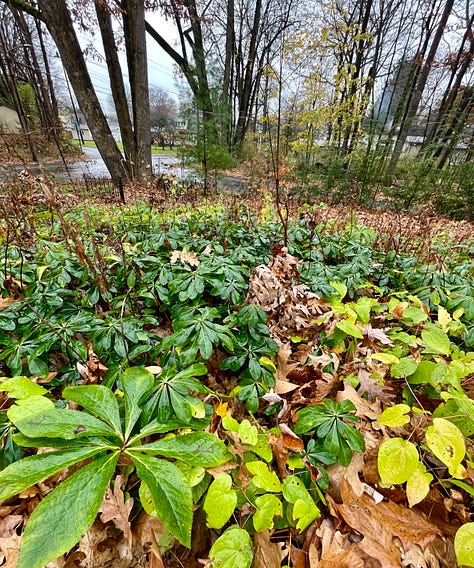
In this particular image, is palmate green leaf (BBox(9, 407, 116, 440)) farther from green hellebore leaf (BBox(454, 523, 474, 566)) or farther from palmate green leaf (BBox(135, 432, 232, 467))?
green hellebore leaf (BBox(454, 523, 474, 566))

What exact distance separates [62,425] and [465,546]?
118 cm

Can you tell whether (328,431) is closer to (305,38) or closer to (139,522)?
(139,522)

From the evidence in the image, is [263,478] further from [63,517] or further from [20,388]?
[20,388]

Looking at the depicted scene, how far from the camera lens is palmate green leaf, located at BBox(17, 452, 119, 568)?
0.54 m

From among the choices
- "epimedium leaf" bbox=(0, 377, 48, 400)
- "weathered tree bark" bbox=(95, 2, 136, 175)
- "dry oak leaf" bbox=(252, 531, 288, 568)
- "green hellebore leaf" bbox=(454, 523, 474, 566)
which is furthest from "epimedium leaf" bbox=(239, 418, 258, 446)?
"weathered tree bark" bbox=(95, 2, 136, 175)

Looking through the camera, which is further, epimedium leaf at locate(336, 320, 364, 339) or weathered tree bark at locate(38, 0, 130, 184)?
weathered tree bark at locate(38, 0, 130, 184)

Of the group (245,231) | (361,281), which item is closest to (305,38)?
(245,231)

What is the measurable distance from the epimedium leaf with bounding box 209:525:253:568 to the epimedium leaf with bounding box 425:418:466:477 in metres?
0.65

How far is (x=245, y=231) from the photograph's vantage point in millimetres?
2559

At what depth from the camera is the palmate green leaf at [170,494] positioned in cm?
64

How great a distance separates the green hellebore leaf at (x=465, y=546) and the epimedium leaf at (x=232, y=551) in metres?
0.58

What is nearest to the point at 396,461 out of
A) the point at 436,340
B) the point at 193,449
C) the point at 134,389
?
the point at 436,340

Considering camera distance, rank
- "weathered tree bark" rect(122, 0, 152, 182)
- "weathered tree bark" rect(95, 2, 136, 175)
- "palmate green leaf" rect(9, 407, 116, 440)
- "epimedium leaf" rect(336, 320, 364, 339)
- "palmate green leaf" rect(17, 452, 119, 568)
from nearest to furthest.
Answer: "palmate green leaf" rect(17, 452, 119, 568) → "palmate green leaf" rect(9, 407, 116, 440) → "epimedium leaf" rect(336, 320, 364, 339) → "weathered tree bark" rect(122, 0, 152, 182) → "weathered tree bark" rect(95, 2, 136, 175)

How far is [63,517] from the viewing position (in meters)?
0.60
